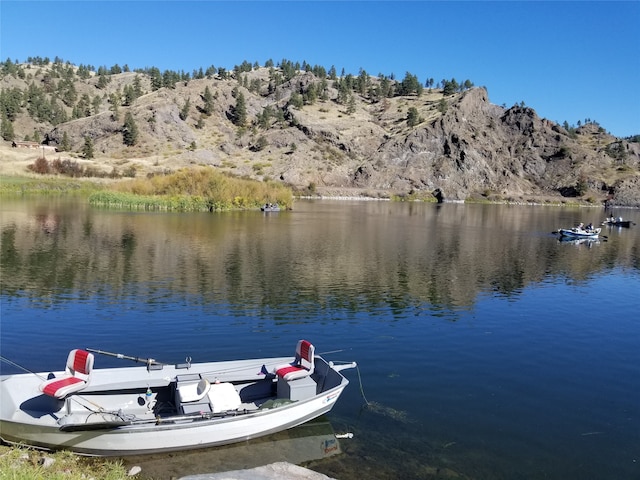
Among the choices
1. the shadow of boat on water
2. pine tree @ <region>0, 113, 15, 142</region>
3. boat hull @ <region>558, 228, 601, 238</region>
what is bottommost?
the shadow of boat on water

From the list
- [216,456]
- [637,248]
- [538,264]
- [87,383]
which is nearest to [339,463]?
[216,456]

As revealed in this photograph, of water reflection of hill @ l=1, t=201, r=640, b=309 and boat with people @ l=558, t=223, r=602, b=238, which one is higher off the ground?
boat with people @ l=558, t=223, r=602, b=238

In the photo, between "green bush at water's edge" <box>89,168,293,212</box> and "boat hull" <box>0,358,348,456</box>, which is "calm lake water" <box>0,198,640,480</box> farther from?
"green bush at water's edge" <box>89,168,293,212</box>

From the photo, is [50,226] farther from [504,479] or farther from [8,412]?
[504,479]

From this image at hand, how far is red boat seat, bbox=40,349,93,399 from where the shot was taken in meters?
14.2

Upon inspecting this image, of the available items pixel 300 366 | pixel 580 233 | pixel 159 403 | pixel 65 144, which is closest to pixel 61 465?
pixel 159 403

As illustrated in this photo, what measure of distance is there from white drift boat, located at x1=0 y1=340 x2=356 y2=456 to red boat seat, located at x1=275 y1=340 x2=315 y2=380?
34mm

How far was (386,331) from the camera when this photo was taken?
1093 inches

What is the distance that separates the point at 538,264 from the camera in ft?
174

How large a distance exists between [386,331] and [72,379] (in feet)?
54.9

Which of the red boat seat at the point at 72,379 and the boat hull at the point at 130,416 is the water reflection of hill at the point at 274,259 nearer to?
the boat hull at the point at 130,416

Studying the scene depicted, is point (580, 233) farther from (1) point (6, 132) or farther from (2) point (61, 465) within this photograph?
(1) point (6, 132)

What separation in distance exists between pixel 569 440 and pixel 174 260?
34.3m

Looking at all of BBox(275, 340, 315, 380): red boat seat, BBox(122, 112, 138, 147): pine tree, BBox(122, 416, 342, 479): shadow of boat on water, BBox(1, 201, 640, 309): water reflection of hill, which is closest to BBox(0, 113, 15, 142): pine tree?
BBox(122, 112, 138, 147): pine tree
